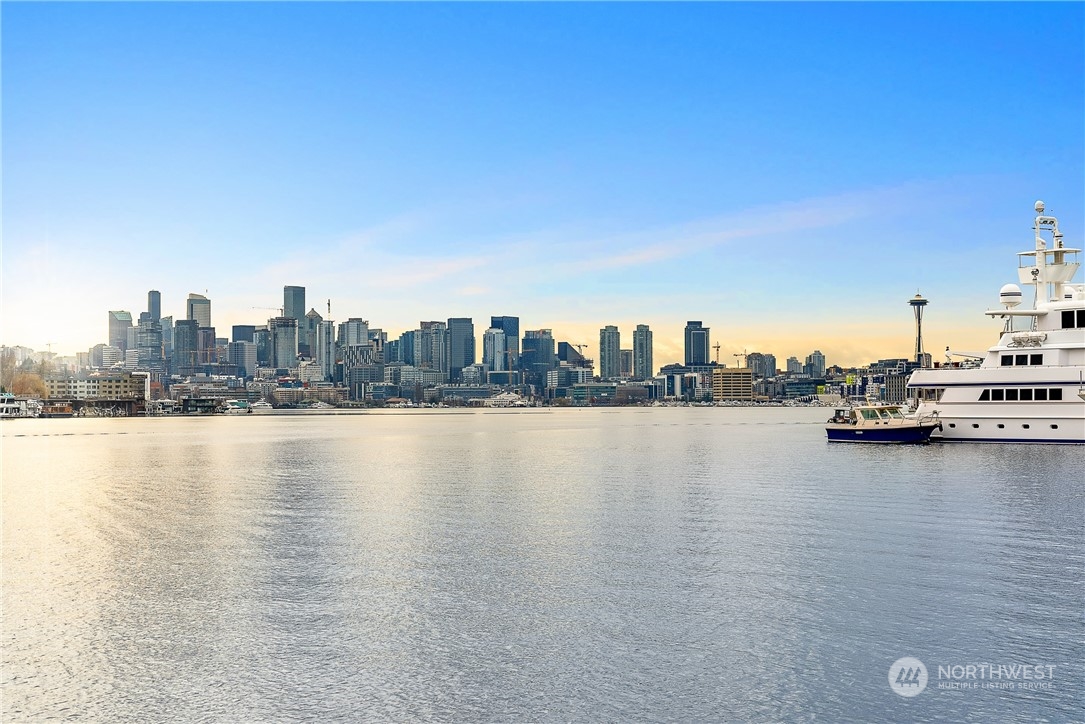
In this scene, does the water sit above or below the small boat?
below

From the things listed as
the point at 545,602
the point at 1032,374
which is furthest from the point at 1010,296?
the point at 545,602

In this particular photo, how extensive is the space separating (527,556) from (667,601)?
7279 millimetres

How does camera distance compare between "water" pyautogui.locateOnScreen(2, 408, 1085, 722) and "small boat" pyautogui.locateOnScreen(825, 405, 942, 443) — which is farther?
"small boat" pyautogui.locateOnScreen(825, 405, 942, 443)

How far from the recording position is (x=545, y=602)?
23.5m

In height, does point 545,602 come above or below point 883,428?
below

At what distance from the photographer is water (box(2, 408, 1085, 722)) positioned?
17000mm

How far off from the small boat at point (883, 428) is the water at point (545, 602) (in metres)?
27.9

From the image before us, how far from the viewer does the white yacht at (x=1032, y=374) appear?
6731 centimetres

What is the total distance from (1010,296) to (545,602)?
61.4m

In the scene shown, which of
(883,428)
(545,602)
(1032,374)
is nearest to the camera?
(545,602)

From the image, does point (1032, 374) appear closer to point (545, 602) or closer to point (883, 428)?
point (883, 428)

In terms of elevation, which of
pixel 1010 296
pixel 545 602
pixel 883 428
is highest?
pixel 1010 296

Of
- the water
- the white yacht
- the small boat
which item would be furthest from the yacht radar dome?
the water

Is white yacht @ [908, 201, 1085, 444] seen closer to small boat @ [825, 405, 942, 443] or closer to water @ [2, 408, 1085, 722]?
small boat @ [825, 405, 942, 443]
